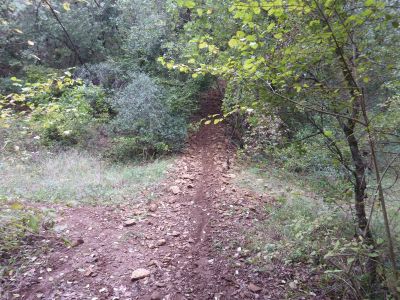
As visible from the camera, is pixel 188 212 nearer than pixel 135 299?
No

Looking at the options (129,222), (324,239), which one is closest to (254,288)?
(324,239)

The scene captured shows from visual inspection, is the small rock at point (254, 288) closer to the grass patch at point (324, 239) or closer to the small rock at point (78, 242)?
the grass patch at point (324, 239)

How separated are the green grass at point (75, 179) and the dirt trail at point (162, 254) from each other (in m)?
0.51

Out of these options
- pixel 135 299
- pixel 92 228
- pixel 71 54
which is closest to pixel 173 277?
pixel 135 299

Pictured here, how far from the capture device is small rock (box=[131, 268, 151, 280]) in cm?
391

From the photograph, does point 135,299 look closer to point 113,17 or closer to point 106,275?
point 106,275

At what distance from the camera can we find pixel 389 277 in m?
3.05

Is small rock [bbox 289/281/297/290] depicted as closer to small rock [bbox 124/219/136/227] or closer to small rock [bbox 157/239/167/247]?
small rock [bbox 157/239/167/247]

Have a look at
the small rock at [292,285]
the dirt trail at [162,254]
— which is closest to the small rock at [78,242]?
the dirt trail at [162,254]

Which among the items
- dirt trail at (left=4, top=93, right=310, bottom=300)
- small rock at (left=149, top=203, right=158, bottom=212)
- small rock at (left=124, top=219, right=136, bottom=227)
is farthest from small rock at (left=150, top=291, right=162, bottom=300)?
small rock at (left=149, top=203, right=158, bottom=212)

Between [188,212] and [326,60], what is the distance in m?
3.75

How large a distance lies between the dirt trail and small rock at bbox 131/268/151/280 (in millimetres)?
44

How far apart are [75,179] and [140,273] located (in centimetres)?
399

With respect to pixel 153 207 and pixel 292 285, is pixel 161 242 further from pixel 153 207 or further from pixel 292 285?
pixel 292 285
